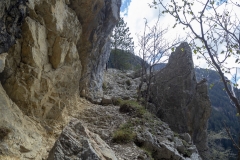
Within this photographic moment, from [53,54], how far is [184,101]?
43.4 feet

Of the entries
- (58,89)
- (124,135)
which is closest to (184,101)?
(124,135)

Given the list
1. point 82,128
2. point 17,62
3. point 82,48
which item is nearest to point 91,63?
point 82,48

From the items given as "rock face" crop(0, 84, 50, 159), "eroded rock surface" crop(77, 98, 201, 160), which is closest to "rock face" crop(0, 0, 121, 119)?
"rock face" crop(0, 84, 50, 159)

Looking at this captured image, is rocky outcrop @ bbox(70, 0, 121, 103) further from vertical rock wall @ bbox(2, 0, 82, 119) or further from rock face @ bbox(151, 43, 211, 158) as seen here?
rock face @ bbox(151, 43, 211, 158)

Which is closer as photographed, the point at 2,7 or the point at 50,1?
the point at 2,7

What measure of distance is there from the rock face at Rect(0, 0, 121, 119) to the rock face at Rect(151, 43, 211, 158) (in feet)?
26.0

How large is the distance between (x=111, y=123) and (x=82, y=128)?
4189 millimetres

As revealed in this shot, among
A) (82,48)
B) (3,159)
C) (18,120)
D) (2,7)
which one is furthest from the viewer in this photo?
(82,48)

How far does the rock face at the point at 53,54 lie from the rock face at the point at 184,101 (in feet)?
26.0

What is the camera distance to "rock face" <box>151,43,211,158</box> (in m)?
17.2

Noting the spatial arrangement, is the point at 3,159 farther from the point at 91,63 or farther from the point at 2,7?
the point at 91,63

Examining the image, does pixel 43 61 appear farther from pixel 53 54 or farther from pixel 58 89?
pixel 58 89

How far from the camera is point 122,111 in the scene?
35.8ft

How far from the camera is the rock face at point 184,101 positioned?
1722 cm
